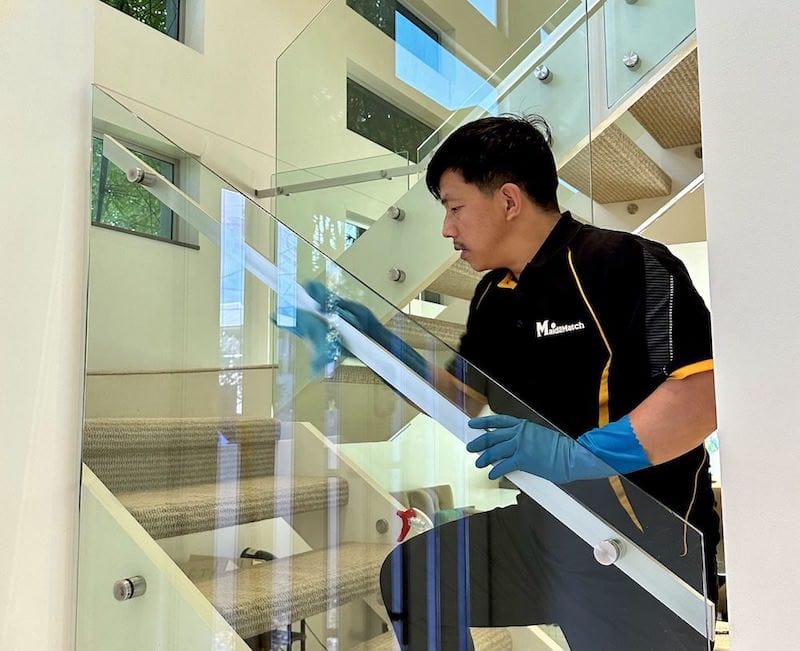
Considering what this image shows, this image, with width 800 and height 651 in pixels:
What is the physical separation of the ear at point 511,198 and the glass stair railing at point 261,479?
1.54ft

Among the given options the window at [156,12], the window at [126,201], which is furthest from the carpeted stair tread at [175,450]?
the window at [156,12]

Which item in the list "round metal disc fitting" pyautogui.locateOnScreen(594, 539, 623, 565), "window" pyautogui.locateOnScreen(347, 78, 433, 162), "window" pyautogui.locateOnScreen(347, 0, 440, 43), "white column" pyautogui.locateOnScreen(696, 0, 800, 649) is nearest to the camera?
"white column" pyautogui.locateOnScreen(696, 0, 800, 649)

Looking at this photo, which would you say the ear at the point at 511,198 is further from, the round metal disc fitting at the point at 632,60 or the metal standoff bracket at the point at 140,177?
the metal standoff bracket at the point at 140,177

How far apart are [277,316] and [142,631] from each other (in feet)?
1.88

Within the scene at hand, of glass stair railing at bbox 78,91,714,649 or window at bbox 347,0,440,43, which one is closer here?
glass stair railing at bbox 78,91,714,649

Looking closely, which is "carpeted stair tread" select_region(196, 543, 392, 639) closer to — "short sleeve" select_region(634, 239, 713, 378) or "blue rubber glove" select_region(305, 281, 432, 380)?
"blue rubber glove" select_region(305, 281, 432, 380)

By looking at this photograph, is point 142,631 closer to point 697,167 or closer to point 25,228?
point 25,228

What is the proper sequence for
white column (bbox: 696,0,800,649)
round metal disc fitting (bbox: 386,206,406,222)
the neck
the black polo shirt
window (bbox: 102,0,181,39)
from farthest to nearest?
window (bbox: 102,0,181,39) < round metal disc fitting (bbox: 386,206,406,222) < the neck < the black polo shirt < white column (bbox: 696,0,800,649)

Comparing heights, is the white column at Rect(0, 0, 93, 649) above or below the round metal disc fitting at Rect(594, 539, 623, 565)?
above

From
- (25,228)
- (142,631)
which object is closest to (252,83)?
(25,228)

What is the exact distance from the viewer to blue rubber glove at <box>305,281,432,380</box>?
3.76 ft

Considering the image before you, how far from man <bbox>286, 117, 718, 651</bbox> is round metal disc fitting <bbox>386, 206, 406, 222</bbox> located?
0.35 meters

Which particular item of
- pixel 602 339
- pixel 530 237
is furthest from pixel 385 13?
pixel 602 339

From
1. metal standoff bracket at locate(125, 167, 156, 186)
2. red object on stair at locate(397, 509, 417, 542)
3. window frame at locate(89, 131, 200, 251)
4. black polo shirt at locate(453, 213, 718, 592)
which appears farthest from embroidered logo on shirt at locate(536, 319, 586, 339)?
metal standoff bracket at locate(125, 167, 156, 186)
